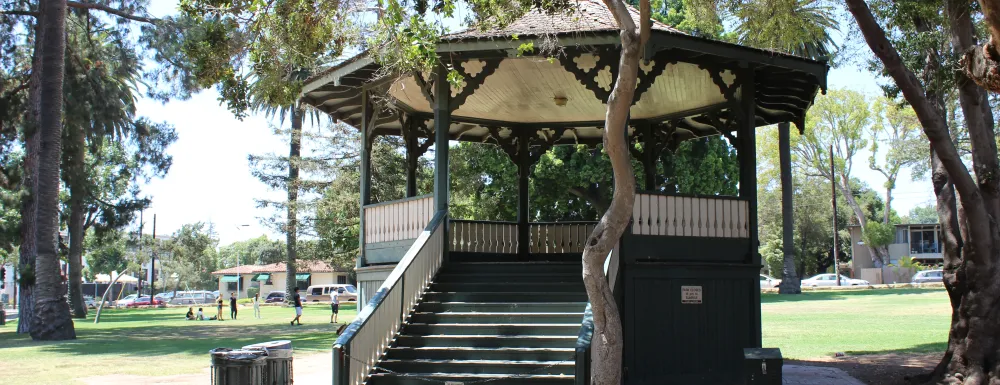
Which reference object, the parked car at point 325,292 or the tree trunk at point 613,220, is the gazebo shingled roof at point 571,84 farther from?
the parked car at point 325,292

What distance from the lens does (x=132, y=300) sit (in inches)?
3091

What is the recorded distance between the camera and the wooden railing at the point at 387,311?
10430mm

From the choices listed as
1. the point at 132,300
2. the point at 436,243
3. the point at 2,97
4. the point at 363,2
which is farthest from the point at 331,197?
the point at 132,300

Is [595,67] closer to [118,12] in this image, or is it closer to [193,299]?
[118,12]

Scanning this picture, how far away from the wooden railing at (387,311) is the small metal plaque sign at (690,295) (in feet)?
12.7

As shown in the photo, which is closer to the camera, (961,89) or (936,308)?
(961,89)

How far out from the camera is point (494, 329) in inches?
482

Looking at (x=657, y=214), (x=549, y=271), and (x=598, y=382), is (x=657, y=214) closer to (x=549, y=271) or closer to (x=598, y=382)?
(x=549, y=271)

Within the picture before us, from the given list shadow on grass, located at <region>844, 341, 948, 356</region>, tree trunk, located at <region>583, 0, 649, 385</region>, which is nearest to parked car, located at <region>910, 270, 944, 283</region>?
shadow on grass, located at <region>844, 341, 948, 356</region>

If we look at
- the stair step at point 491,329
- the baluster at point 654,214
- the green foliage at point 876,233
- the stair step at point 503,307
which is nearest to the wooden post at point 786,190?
the green foliage at point 876,233

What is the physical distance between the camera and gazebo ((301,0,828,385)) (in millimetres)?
11695

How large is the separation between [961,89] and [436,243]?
8077mm

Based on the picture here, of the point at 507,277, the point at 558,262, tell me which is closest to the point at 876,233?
the point at 558,262

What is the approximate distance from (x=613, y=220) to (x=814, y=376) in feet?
20.5
